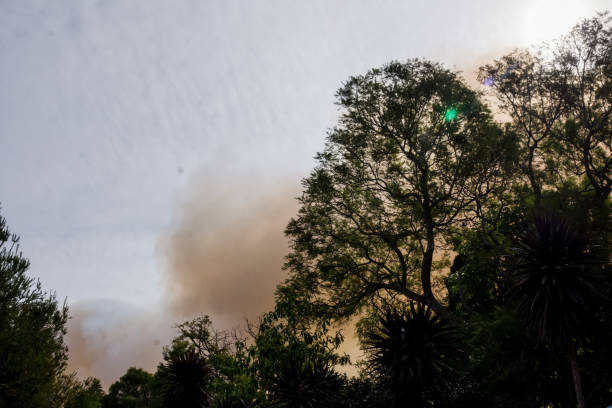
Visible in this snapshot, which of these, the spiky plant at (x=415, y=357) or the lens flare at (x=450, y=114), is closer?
the spiky plant at (x=415, y=357)

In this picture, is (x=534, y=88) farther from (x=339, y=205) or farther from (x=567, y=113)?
(x=339, y=205)

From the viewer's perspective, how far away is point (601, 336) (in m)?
17.5

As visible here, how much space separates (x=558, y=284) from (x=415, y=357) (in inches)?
229

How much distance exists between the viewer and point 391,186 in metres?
24.9

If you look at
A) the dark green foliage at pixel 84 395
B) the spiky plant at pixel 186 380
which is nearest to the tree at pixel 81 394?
the dark green foliage at pixel 84 395

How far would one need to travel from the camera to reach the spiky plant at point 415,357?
17609 mm

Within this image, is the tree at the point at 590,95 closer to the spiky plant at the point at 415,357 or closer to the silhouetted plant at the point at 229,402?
the spiky plant at the point at 415,357

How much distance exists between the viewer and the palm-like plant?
593 inches

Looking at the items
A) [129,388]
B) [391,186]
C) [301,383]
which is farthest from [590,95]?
[129,388]

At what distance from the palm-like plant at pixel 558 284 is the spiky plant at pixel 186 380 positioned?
20910 millimetres

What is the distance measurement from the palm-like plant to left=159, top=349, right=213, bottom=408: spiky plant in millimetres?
20910

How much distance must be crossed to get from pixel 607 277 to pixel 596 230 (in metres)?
2.07

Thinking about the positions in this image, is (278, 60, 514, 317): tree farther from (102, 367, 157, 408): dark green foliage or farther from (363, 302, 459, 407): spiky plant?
(102, 367, 157, 408): dark green foliage

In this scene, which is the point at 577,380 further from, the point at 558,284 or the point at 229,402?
the point at 229,402
